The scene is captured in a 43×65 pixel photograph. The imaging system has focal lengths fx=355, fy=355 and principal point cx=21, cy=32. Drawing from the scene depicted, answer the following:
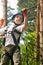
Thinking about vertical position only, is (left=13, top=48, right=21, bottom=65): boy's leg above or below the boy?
below

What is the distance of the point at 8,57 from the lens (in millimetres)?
5051

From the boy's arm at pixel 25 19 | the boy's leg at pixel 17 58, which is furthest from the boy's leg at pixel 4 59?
the boy's arm at pixel 25 19

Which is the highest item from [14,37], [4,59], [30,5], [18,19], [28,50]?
[30,5]

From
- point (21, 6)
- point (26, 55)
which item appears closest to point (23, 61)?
point (26, 55)

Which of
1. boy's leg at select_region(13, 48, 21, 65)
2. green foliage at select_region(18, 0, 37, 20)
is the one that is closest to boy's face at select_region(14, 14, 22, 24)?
green foliage at select_region(18, 0, 37, 20)

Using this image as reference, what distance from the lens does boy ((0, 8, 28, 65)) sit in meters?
4.92

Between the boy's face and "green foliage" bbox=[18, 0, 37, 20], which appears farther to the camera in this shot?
"green foliage" bbox=[18, 0, 37, 20]

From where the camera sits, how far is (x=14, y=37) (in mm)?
4977

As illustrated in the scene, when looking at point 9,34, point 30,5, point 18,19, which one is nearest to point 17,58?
point 9,34

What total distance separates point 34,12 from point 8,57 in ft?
2.52

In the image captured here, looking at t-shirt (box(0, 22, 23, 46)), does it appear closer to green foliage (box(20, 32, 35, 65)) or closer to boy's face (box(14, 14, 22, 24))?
boy's face (box(14, 14, 22, 24))

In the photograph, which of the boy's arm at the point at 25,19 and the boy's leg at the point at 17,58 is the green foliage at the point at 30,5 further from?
the boy's leg at the point at 17,58

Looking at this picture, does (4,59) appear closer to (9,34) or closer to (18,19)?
(9,34)

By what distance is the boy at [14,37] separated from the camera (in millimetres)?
4918
